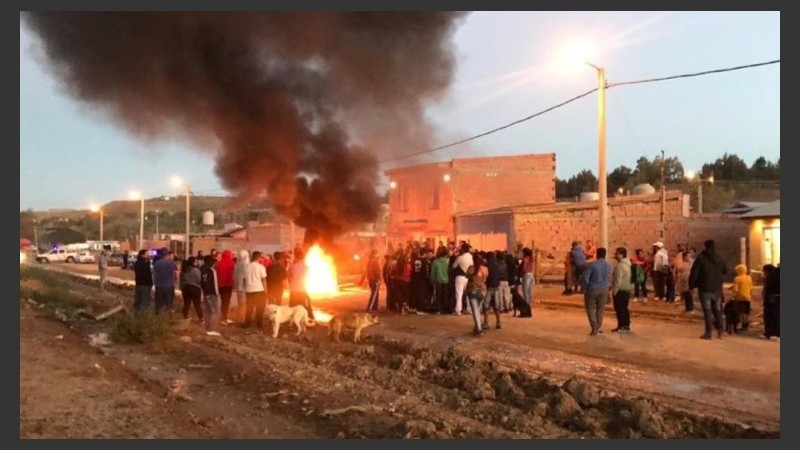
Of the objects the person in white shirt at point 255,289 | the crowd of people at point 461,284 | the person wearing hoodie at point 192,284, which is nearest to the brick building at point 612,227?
the crowd of people at point 461,284

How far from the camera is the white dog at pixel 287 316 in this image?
11.4 m

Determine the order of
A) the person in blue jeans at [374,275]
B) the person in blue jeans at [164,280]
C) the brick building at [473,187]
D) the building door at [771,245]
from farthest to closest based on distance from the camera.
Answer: the brick building at [473,187] → the building door at [771,245] → the person in blue jeans at [374,275] → the person in blue jeans at [164,280]

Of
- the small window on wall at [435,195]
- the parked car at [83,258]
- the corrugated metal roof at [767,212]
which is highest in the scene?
the small window on wall at [435,195]

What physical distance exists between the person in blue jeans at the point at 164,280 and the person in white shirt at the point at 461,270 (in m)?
5.25

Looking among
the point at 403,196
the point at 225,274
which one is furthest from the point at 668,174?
the point at 225,274

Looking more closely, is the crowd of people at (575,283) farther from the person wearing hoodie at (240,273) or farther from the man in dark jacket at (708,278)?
the person wearing hoodie at (240,273)

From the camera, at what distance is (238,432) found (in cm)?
586

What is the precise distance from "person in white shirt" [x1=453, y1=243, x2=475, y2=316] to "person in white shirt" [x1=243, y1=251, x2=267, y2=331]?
3.64 m

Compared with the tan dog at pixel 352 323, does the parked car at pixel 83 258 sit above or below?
below

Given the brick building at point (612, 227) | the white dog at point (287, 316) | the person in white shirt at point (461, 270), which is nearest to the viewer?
the white dog at point (287, 316)

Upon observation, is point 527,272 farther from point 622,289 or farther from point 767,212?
point 767,212

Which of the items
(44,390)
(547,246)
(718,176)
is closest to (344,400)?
(44,390)

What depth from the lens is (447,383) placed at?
7.90 meters

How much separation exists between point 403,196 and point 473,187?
4159 mm
